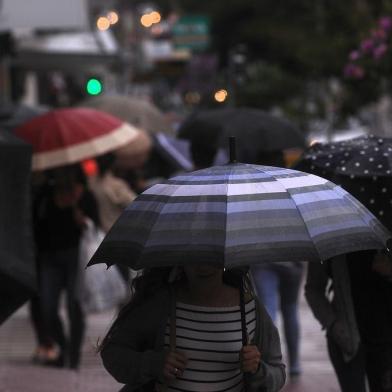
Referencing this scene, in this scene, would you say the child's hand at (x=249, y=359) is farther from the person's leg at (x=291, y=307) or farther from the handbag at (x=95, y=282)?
the handbag at (x=95, y=282)

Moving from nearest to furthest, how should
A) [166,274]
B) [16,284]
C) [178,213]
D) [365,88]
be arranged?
[178,213]
[166,274]
[16,284]
[365,88]

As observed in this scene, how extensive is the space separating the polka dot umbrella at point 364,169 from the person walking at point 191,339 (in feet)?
4.88

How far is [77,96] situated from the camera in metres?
42.4

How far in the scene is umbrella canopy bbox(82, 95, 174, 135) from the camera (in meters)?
15.8

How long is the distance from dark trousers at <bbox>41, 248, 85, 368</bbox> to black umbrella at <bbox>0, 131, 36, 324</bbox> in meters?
3.30

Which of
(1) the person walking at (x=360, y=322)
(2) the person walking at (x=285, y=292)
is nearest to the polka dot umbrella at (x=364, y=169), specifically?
(1) the person walking at (x=360, y=322)

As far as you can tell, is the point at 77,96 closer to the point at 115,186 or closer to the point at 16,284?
the point at 115,186

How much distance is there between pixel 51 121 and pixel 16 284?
4.66 metres

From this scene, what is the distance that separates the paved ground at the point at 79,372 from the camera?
8.90 meters

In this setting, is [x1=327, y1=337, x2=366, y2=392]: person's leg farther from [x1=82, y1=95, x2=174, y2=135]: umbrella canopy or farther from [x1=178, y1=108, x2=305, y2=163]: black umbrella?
[x1=82, y1=95, x2=174, y2=135]: umbrella canopy

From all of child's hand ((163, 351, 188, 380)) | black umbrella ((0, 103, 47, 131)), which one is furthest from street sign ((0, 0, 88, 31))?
child's hand ((163, 351, 188, 380))

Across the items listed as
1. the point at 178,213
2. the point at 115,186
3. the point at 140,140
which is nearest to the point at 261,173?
the point at 178,213

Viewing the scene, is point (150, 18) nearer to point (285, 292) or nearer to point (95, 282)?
point (95, 282)

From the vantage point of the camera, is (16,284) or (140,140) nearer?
(16,284)
